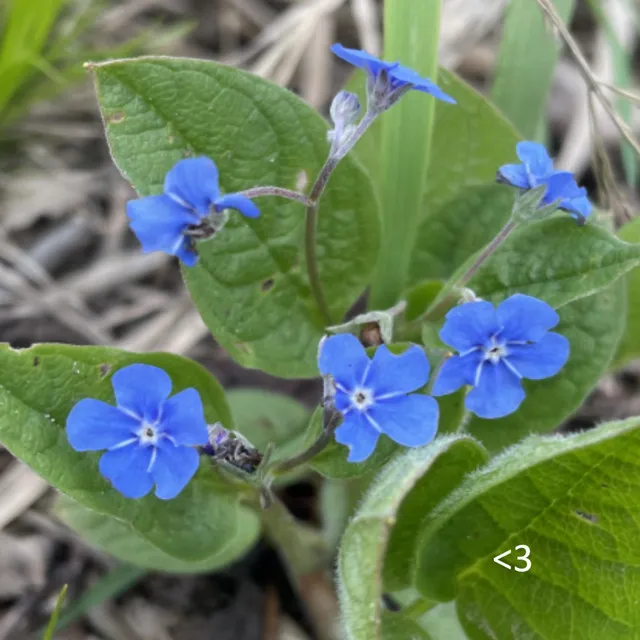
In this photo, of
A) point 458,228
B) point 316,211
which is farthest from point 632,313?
point 316,211

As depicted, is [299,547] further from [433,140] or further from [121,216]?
[121,216]

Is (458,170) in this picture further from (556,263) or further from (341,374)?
(341,374)

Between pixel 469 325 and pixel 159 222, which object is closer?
pixel 159 222

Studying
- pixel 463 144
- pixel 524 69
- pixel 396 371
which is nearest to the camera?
pixel 396 371

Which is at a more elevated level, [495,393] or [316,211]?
[316,211]

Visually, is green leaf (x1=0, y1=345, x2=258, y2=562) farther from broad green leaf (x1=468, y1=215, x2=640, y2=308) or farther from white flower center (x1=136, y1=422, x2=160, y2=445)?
broad green leaf (x1=468, y1=215, x2=640, y2=308)

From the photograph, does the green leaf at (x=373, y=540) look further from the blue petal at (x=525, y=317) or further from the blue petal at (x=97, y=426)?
the blue petal at (x=97, y=426)

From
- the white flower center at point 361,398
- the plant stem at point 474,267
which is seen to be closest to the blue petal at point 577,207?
the plant stem at point 474,267

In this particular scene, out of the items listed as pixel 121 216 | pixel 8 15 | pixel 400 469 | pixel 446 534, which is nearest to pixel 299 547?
pixel 446 534
